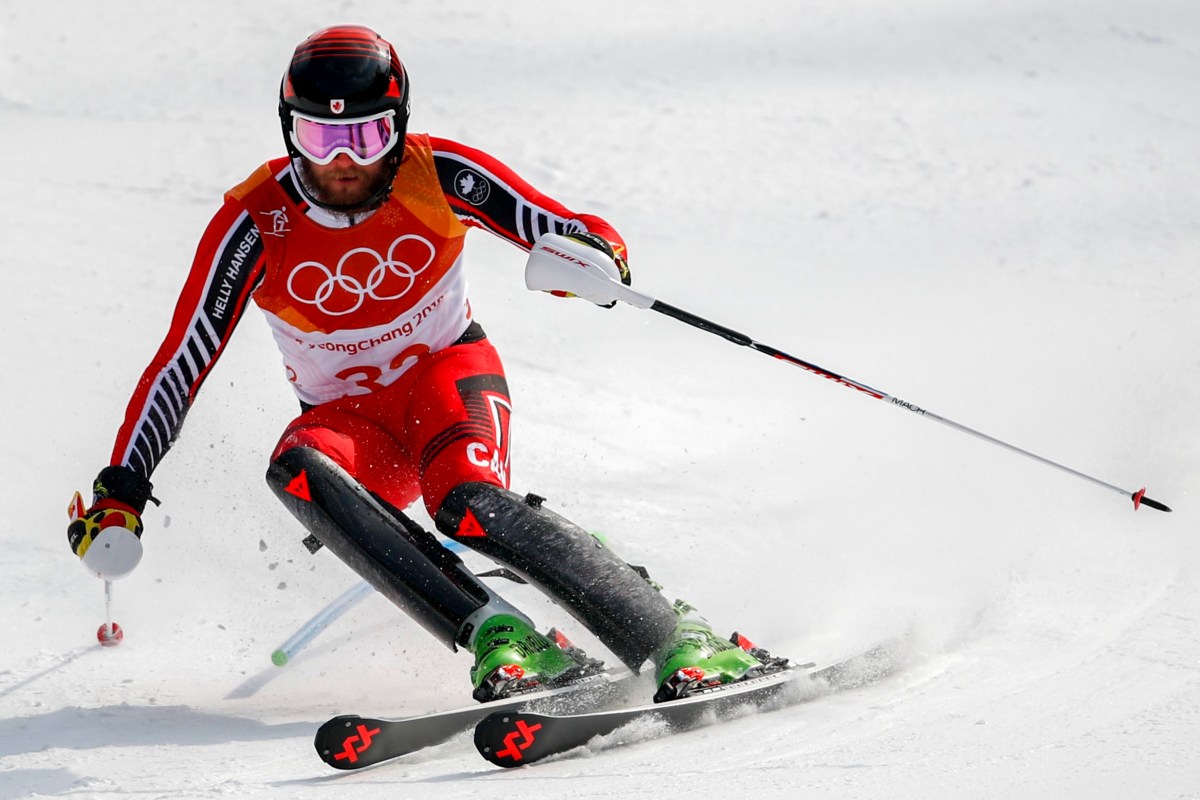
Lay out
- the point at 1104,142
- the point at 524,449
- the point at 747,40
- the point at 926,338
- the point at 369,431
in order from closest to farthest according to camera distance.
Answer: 1. the point at 369,431
2. the point at 524,449
3. the point at 926,338
4. the point at 1104,142
5. the point at 747,40

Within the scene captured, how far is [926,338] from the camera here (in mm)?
6488

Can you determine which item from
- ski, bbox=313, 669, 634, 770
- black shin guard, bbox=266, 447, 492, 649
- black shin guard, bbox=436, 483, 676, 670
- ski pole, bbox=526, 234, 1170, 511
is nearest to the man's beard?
ski pole, bbox=526, 234, 1170, 511

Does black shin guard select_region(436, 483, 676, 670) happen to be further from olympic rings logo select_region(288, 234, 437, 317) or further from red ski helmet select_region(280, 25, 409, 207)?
red ski helmet select_region(280, 25, 409, 207)

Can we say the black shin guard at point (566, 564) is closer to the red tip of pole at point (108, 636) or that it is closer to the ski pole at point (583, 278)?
the ski pole at point (583, 278)

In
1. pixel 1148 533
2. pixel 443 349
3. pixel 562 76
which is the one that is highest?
pixel 562 76

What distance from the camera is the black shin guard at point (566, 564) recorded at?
3.17 m

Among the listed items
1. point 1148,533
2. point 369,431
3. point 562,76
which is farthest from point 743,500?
point 562,76

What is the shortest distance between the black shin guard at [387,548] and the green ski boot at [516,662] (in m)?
0.07

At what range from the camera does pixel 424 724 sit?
9.84ft

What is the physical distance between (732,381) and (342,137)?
10.2 feet

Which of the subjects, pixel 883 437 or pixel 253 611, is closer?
pixel 253 611

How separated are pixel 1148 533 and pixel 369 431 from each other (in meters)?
2.36

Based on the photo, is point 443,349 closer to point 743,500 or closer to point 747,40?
point 743,500

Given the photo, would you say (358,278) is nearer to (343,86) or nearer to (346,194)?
(346,194)
